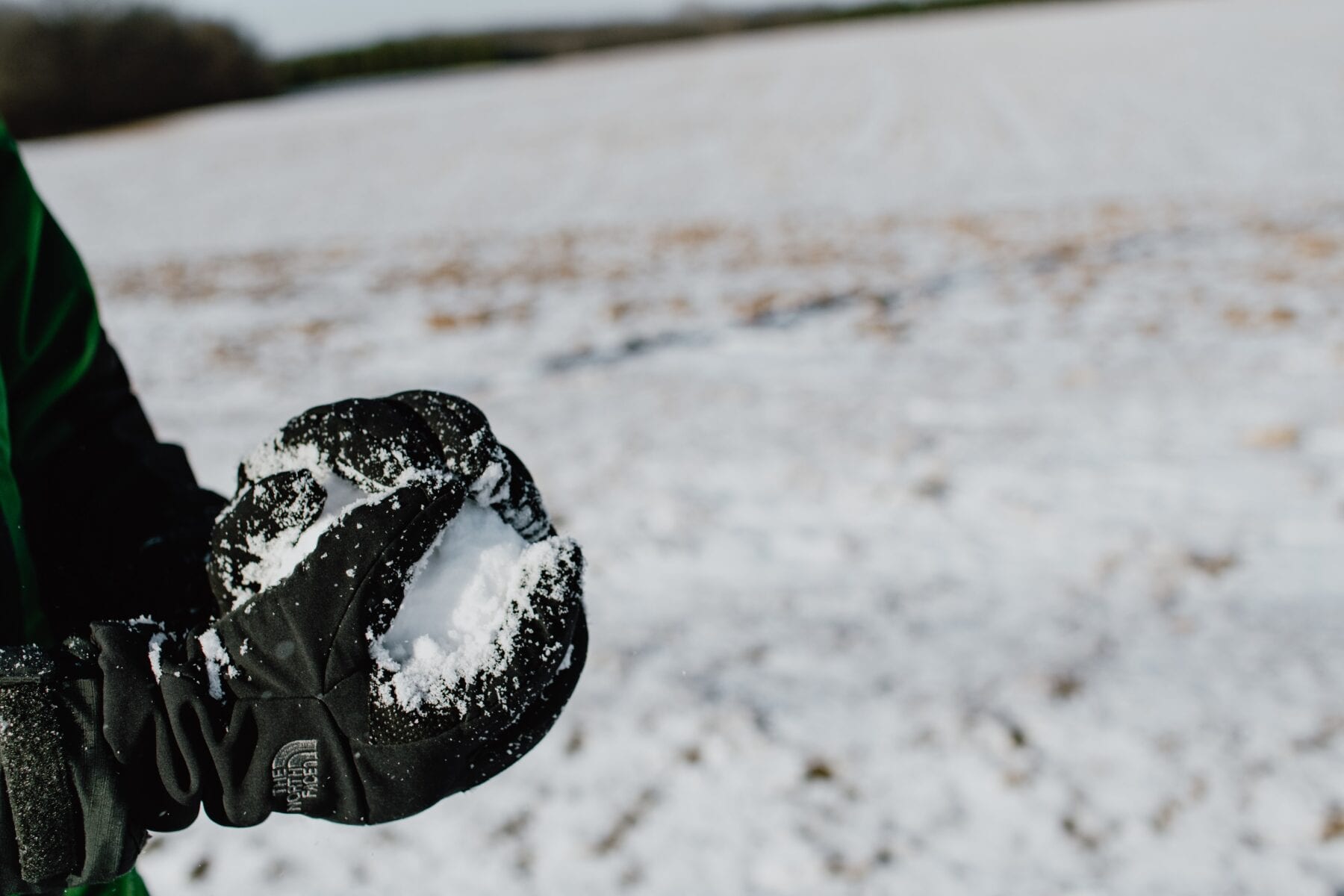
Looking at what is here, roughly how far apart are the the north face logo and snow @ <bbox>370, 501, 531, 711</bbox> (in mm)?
83

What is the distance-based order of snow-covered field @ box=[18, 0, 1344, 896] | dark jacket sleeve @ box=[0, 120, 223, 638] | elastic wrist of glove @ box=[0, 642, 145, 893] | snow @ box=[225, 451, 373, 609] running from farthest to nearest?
snow-covered field @ box=[18, 0, 1344, 896] < dark jacket sleeve @ box=[0, 120, 223, 638] < snow @ box=[225, 451, 373, 609] < elastic wrist of glove @ box=[0, 642, 145, 893]

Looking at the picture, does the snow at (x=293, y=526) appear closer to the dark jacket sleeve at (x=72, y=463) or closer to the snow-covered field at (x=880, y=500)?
the dark jacket sleeve at (x=72, y=463)

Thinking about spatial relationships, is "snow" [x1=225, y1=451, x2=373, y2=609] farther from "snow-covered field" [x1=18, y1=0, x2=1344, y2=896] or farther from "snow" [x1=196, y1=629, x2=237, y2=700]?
"snow-covered field" [x1=18, y1=0, x2=1344, y2=896]

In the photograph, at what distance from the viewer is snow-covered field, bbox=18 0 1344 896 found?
184 cm

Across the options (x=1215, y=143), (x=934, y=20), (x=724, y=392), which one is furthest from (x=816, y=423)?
(x=934, y=20)

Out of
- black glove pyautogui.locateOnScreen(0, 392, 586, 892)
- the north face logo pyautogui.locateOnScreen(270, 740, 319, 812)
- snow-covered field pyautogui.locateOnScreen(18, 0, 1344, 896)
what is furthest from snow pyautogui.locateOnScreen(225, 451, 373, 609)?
snow-covered field pyautogui.locateOnScreen(18, 0, 1344, 896)

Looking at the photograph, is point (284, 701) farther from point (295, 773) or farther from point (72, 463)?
point (72, 463)

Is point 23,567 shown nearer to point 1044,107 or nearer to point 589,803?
point 589,803

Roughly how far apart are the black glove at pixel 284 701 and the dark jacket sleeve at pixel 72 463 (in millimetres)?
172

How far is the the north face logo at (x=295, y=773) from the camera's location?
797 mm

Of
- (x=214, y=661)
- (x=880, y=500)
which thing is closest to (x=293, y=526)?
(x=214, y=661)

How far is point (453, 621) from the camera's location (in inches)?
33.0

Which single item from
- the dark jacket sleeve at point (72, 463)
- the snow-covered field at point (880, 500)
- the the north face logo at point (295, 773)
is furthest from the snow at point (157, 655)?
the snow-covered field at point (880, 500)

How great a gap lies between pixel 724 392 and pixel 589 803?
2372 millimetres
